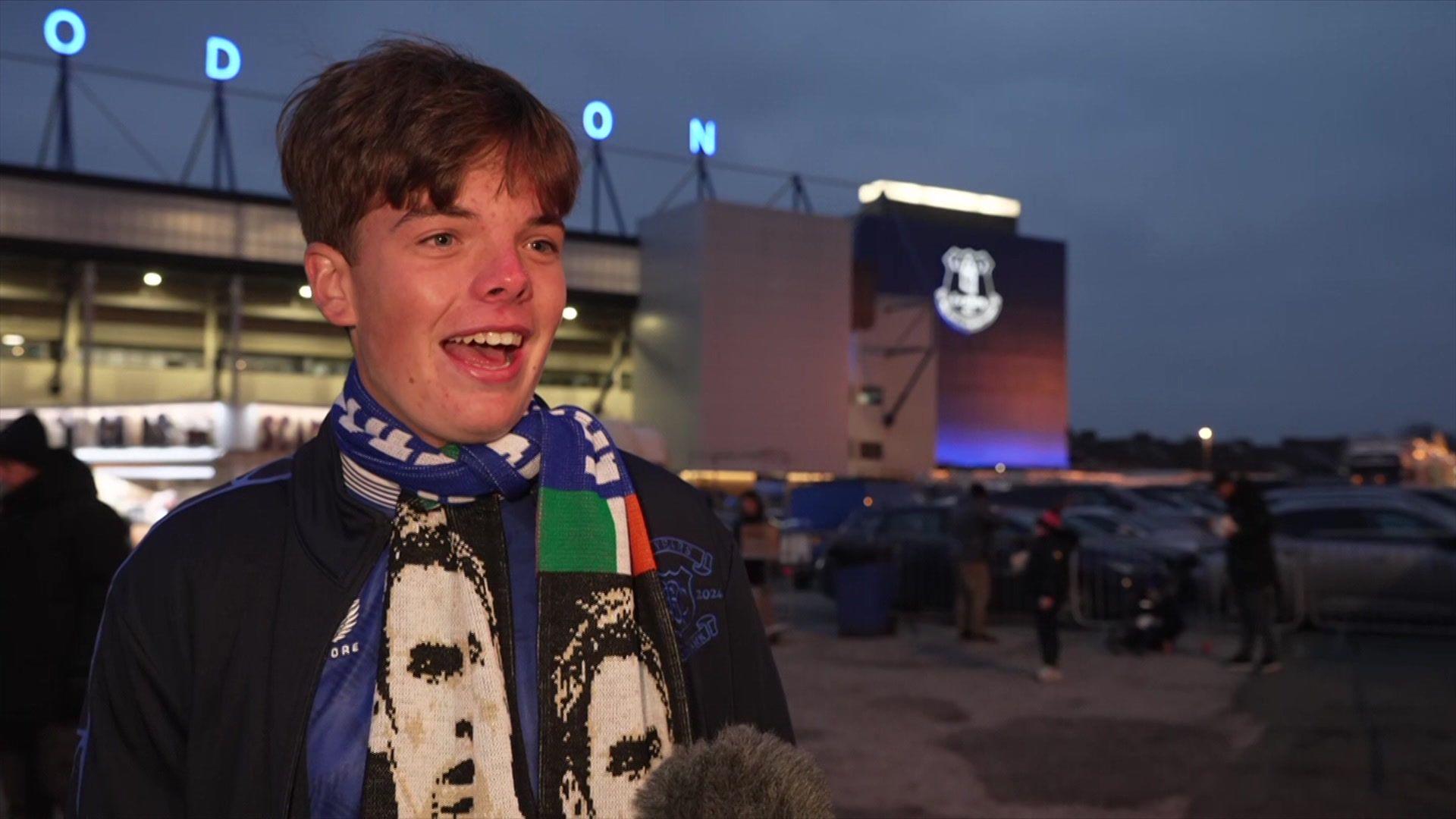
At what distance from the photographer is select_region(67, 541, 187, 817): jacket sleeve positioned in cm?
165

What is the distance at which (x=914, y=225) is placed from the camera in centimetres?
6556

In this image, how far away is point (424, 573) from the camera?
1.82 meters

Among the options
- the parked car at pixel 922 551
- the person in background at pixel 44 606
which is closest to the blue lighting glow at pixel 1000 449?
the parked car at pixel 922 551

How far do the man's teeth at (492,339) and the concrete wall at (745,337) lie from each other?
131ft

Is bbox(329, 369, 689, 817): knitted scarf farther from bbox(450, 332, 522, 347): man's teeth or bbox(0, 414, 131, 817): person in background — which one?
bbox(0, 414, 131, 817): person in background

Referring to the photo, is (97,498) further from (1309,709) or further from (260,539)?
(1309,709)

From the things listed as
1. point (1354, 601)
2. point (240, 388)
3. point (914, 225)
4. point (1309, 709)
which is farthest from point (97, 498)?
point (914, 225)

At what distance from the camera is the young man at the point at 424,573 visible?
167cm

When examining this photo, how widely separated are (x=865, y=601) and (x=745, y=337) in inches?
1031

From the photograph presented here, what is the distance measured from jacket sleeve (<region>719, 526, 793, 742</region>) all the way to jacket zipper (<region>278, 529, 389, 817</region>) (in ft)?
1.74

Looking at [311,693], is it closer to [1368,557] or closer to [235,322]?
[1368,557]

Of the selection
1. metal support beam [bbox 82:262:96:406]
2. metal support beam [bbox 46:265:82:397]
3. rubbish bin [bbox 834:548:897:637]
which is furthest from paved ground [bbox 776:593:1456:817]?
metal support beam [bbox 46:265:82:397]

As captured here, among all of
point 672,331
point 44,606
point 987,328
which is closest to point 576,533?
point 44,606

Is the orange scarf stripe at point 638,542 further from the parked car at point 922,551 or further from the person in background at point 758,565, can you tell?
the parked car at point 922,551
